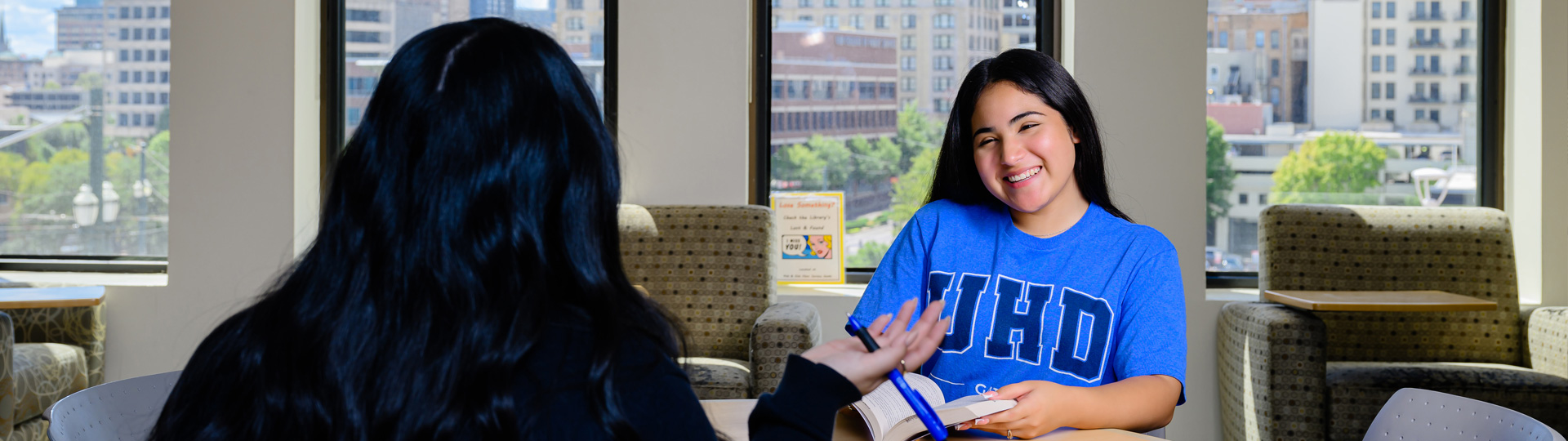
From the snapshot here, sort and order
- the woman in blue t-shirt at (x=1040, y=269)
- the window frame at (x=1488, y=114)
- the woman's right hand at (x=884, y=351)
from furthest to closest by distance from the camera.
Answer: the window frame at (x=1488, y=114), the woman in blue t-shirt at (x=1040, y=269), the woman's right hand at (x=884, y=351)

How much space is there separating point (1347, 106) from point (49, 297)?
159 inches

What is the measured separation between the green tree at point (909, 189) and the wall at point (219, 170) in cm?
204

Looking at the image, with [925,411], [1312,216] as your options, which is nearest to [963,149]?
[925,411]

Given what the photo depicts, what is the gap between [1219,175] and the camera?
3.37 metres

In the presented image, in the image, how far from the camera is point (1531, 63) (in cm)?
312

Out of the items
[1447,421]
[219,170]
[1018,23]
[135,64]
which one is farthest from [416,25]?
[1447,421]

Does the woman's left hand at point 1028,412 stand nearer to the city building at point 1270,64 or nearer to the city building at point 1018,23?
the city building at point 1018,23

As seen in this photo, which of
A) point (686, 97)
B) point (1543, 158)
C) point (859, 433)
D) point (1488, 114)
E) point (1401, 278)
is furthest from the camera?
point (1488, 114)

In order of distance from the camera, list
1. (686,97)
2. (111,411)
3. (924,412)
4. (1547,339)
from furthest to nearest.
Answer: (686,97) → (1547,339) → (111,411) → (924,412)

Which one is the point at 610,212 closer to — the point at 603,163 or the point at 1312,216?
the point at 603,163

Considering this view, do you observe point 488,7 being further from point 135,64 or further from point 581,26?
point 135,64

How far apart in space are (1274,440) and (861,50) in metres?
1.83

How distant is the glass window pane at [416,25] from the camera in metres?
3.46

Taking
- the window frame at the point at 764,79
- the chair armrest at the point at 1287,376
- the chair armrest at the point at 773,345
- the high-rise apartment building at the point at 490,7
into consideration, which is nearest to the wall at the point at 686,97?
the window frame at the point at 764,79
